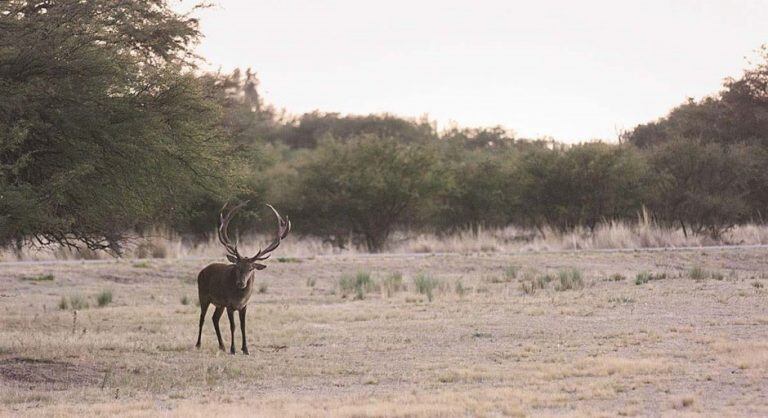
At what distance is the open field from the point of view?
12.7 m

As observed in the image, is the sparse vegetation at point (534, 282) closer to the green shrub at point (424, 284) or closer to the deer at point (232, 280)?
the green shrub at point (424, 284)

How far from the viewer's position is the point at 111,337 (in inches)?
761

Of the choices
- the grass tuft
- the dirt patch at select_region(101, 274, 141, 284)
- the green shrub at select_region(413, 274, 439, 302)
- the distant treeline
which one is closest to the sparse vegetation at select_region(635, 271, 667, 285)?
the green shrub at select_region(413, 274, 439, 302)

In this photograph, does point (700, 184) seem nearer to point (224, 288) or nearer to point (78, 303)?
point (78, 303)

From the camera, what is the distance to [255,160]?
31844mm

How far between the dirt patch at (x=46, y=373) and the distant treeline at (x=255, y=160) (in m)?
1.81

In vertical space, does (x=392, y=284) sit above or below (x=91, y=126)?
below

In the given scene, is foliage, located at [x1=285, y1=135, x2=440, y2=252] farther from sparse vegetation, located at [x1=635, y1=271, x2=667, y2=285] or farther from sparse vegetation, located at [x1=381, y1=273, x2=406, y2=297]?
sparse vegetation, located at [x1=635, y1=271, x2=667, y2=285]

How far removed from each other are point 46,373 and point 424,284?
12.9 m

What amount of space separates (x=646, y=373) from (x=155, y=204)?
819 centimetres

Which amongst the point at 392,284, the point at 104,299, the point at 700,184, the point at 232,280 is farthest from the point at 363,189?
the point at 232,280

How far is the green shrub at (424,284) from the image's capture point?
26372mm

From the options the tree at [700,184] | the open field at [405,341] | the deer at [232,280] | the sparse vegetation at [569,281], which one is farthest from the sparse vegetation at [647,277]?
the tree at [700,184]

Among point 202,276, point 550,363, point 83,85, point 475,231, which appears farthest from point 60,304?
point 475,231
